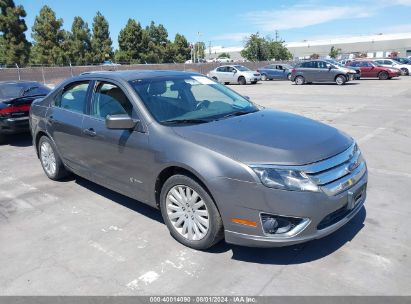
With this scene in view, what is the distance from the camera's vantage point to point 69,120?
16.4 feet

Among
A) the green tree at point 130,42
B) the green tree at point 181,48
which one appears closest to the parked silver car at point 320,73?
the green tree at point 130,42

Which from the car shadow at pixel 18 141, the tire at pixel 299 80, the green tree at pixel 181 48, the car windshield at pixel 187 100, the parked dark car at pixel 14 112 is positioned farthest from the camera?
the green tree at pixel 181 48

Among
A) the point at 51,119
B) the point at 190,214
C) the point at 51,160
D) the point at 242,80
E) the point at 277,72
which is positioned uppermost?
the point at 277,72

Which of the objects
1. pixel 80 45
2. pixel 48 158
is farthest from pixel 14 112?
pixel 80 45

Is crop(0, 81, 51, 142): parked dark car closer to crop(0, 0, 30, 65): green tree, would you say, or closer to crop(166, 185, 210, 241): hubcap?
crop(166, 185, 210, 241): hubcap

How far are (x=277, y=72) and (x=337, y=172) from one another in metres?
30.2

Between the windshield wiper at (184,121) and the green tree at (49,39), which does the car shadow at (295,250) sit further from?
the green tree at (49,39)

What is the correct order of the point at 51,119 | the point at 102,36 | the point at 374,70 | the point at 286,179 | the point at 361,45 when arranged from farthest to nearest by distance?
the point at 361,45 → the point at 102,36 → the point at 374,70 → the point at 51,119 → the point at 286,179

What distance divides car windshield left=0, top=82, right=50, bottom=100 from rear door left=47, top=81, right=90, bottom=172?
4.15m

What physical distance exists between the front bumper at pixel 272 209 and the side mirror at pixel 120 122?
125 cm

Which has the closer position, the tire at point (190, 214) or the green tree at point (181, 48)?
the tire at point (190, 214)

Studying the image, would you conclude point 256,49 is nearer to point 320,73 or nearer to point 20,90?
point 320,73

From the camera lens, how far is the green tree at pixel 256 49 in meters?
58.2

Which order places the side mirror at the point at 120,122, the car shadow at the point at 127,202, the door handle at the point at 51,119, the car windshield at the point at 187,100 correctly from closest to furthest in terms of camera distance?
the side mirror at the point at 120,122, the car windshield at the point at 187,100, the car shadow at the point at 127,202, the door handle at the point at 51,119
